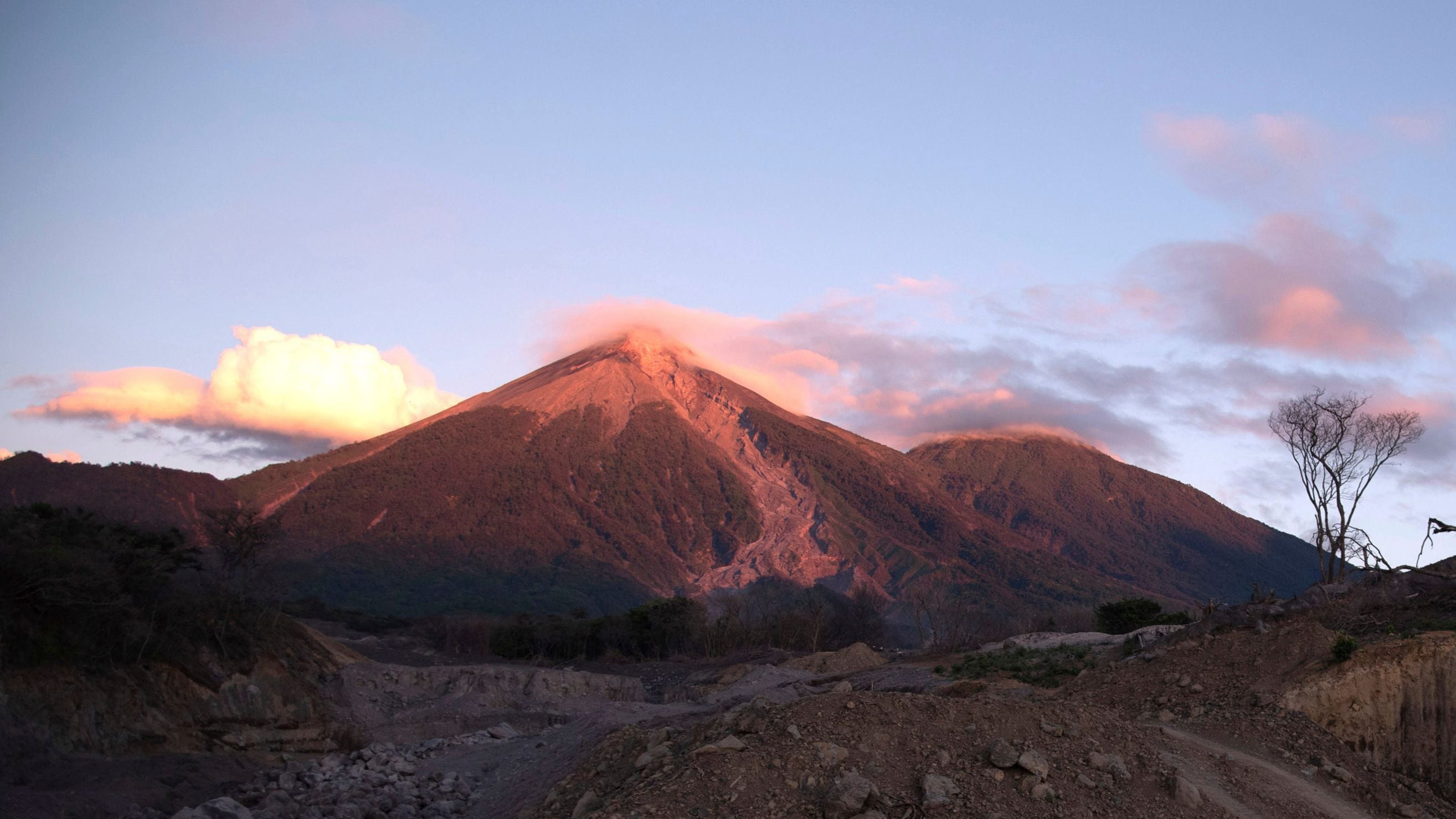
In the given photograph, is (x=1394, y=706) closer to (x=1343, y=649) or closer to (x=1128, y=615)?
(x=1343, y=649)

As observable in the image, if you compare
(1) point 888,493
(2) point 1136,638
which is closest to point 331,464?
(1) point 888,493

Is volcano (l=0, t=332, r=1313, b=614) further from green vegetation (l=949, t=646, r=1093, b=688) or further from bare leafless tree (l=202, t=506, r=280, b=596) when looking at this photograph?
green vegetation (l=949, t=646, r=1093, b=688)

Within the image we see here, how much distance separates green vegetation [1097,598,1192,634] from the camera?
42938 mm

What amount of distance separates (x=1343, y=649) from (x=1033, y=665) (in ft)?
31.8

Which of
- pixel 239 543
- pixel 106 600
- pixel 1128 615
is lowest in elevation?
pixel 1128 615

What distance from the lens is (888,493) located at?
181 metres

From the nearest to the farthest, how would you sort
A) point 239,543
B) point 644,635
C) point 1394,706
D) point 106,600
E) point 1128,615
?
point 1394,706
point 106,600
point 239,543
point 1128,615
point 644,635

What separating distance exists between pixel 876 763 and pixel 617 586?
121670mm

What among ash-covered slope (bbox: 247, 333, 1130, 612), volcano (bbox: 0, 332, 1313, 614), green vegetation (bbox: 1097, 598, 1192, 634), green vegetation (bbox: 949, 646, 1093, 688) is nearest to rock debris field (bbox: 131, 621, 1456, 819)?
green vegetation (bbox: 949, 646, 1093, 688)

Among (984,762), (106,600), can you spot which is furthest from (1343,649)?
Answer: (106,600)

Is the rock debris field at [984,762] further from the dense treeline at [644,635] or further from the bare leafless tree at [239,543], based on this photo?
the dense treeline at [644,635]

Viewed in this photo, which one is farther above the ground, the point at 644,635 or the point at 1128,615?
the point at 1128,615

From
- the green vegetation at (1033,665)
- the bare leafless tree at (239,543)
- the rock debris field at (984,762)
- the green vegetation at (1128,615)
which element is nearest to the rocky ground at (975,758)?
the rock debris field at (984,762)

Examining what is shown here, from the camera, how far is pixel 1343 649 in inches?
533
